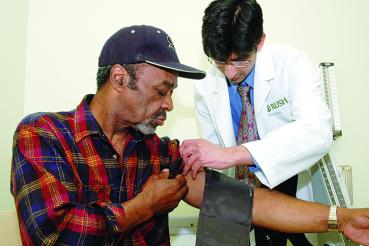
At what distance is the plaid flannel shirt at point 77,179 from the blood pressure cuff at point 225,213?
0.19 m

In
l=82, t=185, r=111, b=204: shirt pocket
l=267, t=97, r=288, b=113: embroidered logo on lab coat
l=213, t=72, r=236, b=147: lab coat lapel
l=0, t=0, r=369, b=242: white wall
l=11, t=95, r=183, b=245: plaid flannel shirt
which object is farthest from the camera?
l=0, t=0, r=369, b=242: white wall

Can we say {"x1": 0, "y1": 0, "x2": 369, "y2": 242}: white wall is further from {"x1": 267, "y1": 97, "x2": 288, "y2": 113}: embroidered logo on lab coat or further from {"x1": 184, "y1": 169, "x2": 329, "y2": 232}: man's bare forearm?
{"x1": 184, "y1": 169, "x2": 329, "y2": 232}: man's bare forearm

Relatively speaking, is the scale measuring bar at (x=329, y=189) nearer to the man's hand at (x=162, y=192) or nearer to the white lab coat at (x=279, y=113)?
the white lab coat at (x=279, y=113)

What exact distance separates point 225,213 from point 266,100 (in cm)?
56

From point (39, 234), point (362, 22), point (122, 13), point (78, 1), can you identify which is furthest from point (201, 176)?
point (362, 22)

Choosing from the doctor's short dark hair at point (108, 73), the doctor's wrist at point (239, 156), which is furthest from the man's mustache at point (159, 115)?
the doctor's wrist at point (239, 156)

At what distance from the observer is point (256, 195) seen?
4.48 ft

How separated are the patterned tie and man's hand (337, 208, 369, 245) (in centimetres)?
42

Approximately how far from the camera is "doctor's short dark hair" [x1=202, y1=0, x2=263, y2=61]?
130cm

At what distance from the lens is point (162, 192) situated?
1184 mm

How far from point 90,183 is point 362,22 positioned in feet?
6.45

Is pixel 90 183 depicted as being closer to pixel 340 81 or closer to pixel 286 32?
pixel 286 32

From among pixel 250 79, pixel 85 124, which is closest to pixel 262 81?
pixel 250 79

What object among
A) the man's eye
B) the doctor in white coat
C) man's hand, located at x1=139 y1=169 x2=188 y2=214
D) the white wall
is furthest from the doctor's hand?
the white wall
